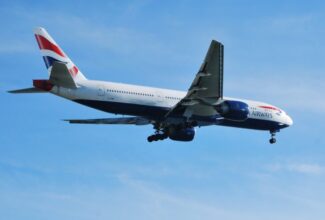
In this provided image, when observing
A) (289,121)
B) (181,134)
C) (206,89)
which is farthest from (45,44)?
(289,121)

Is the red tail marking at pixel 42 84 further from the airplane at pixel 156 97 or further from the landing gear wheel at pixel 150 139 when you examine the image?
the landing gear wheel at pixel 150 139

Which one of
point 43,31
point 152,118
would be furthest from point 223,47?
point 43,31

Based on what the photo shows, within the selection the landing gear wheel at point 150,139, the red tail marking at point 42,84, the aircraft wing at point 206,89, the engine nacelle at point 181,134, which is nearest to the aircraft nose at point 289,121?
the engine nacelle at point 181,134

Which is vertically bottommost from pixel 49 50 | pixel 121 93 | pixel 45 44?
pixel 121 93

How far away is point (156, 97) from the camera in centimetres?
5166

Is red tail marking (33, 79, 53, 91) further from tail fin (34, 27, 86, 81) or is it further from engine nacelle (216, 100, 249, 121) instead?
engine nacelle (216, 100, 249, 121)

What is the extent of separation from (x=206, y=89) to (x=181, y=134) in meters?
6.63

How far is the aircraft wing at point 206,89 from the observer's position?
148ft

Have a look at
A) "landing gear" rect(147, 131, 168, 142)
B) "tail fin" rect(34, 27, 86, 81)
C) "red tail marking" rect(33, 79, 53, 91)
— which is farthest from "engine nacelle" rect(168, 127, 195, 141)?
"red tail marking" rect(33, 79, 53, 91)

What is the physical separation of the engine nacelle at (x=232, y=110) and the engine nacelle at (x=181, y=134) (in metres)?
4.37

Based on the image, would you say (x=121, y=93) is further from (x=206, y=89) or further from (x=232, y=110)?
(x=232, y=110)

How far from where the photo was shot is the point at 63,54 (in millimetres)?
51625

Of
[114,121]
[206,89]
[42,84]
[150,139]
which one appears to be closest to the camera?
[42,84]

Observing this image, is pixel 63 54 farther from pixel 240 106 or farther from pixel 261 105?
pixel 261 105
